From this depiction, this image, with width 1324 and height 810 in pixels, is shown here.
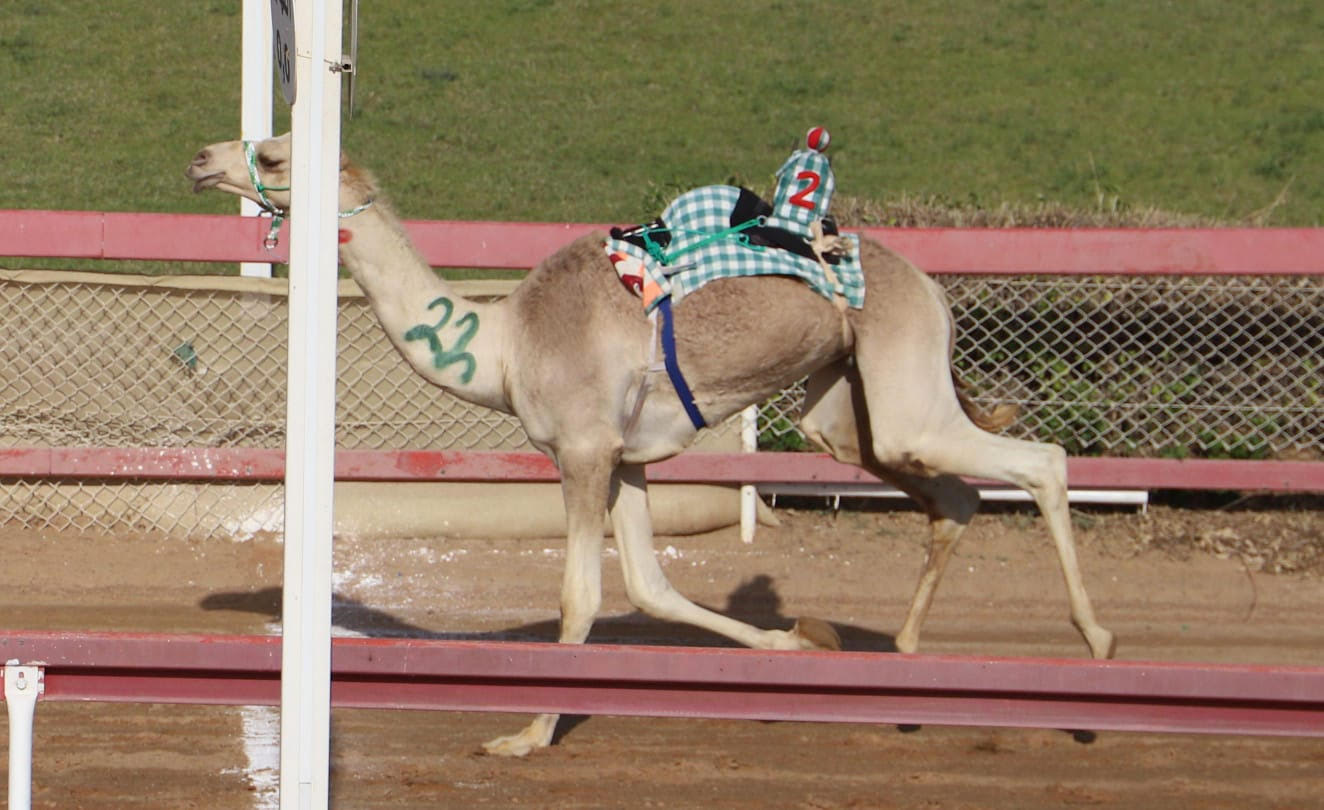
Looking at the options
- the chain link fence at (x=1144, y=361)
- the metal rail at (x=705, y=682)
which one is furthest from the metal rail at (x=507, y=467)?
the metal rail at (x=705, y=682)

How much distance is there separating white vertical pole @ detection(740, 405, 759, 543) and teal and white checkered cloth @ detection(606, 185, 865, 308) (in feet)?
8.37

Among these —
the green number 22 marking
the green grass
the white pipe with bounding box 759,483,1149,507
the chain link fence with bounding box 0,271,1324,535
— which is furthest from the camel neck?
the green grass

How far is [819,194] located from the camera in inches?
227

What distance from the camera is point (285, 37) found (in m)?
3.34

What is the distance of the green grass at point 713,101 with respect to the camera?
1448 cm

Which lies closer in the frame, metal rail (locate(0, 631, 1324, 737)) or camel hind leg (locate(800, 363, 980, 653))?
metal rail (locate(0, 631, 1324, 737))

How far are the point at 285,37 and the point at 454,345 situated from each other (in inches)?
92.0

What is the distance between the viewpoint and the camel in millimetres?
5539

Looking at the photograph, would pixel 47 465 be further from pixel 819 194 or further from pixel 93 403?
pixel 819 194

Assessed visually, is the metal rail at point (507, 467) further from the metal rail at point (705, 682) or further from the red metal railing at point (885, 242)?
the metal rail at point (705, 682)

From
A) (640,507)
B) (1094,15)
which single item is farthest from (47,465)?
(1094,15)

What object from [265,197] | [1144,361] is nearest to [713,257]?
[265,197]

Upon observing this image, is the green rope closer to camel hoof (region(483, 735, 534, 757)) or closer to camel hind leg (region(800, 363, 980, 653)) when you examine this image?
camel hind leg (region(800, 363, 980, 653))

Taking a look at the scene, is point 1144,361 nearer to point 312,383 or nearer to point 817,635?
point 817,635
